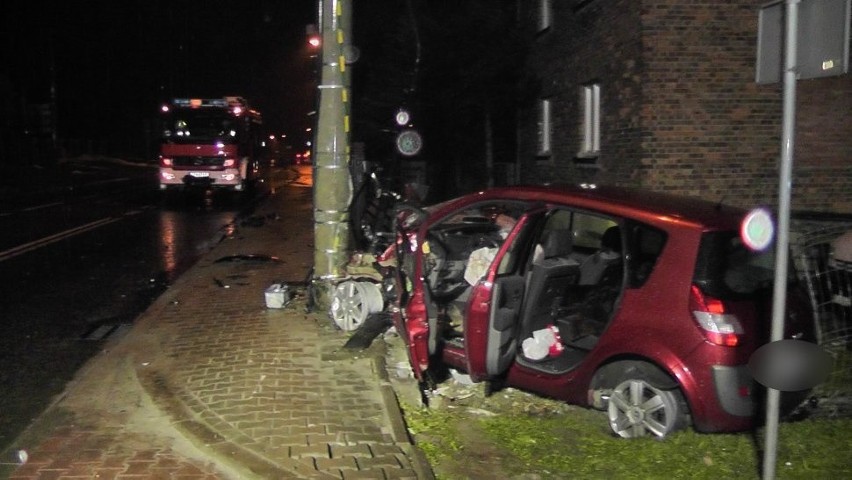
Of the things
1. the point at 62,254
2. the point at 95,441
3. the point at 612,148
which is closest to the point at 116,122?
the point at 62,254

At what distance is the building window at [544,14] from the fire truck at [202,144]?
35.3 ft

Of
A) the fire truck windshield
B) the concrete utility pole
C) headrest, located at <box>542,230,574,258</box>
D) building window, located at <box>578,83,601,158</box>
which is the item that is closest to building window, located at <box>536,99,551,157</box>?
building window, located at <box>578,83,601,158</box>

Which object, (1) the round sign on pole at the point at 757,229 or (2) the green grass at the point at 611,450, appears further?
(2) the green grass at the point at 611,450

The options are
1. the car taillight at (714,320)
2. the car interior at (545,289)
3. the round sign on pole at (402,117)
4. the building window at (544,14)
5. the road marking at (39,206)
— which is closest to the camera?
the car taillight at (714,320)

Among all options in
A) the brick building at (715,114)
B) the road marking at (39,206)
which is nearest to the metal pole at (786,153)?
the brick building at (715,114)

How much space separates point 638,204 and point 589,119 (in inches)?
336

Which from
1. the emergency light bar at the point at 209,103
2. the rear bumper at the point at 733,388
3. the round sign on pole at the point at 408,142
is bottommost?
the rear bumper at the point at 733,388

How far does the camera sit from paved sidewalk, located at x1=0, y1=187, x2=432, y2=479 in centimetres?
490

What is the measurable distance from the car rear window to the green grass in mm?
973

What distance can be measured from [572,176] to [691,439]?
30.6 feet

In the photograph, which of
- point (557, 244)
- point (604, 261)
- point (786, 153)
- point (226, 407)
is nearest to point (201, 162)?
point (226, 407)

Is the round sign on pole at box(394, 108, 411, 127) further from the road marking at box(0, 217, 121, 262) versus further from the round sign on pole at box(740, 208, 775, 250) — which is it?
the round sign on pole at box(740, 208, 775, 250)

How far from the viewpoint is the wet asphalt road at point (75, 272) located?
277 inches

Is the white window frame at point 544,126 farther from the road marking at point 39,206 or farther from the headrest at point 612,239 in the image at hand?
the road marking at point 39,206
